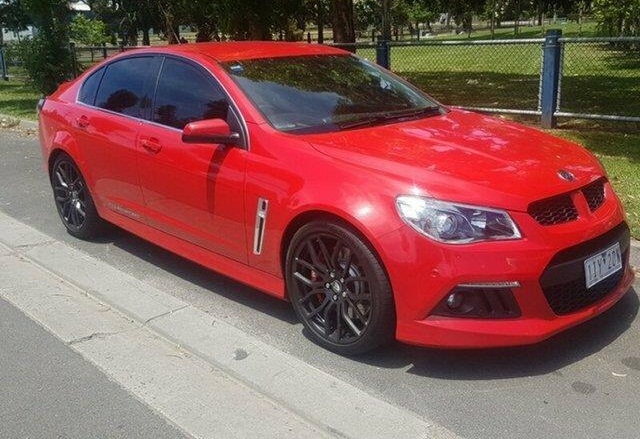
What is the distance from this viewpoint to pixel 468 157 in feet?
11.7

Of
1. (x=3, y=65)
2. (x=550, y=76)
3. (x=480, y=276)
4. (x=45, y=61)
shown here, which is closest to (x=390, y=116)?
(x=480, y=276)

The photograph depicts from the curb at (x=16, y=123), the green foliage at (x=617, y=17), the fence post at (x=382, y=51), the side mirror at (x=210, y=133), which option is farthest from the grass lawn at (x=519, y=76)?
the side mirror at (x=210, y=133)

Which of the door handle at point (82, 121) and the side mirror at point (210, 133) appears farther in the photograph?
the door handle at point (82, 121)

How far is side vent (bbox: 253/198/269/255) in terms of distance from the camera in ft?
12.7

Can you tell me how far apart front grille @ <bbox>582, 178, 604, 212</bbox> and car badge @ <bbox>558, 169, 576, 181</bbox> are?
89 mm

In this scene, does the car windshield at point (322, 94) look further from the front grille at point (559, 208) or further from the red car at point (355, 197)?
the front grille at point (559, 208)

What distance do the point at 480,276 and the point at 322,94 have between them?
5.81 ft

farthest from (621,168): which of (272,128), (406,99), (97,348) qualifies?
(97,348)

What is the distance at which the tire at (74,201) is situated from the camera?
5.66m

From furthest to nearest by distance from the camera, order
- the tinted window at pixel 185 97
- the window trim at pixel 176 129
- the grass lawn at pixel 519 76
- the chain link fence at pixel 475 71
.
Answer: the grass lawn at pixel 519 76, the chain link fence at pixel 475 71, the tinted window at pixel 185 97, the window trim at pixel 176 129

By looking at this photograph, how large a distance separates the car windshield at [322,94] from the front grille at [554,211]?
1.26 m

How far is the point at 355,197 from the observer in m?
3.41

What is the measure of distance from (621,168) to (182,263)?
4.47 m

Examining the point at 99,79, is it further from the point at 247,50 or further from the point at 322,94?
the point at 322,94
